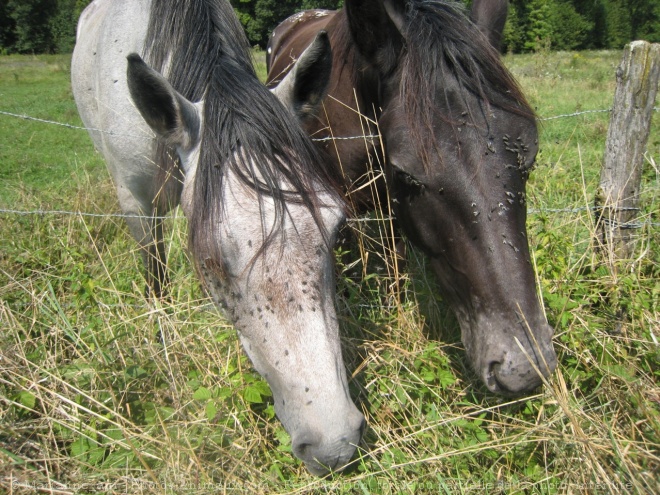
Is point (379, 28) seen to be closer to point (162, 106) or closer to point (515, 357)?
point (162, 106)

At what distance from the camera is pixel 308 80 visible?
191 cm

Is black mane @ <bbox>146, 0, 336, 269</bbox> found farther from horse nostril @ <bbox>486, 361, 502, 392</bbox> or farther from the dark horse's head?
horse nostril @ <bbox>486, 361, 502, 392</bbox>

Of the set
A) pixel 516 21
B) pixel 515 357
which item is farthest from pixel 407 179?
pixel 516 21

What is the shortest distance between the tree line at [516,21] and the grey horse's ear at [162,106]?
78.8 ft

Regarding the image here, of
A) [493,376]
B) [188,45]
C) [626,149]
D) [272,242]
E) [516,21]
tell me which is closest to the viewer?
[272,242]

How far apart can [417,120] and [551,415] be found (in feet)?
4.75

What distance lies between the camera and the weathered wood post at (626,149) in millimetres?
2457

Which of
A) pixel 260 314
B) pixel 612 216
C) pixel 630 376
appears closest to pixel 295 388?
pixel 260 314

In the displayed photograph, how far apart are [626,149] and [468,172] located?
1376 millimetres

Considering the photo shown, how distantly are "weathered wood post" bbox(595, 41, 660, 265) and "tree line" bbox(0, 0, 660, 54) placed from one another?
23.1m

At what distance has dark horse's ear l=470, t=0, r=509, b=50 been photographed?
2.43 meters

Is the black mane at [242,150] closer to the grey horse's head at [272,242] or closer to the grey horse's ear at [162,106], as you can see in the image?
the grey horse's head at [272,242]

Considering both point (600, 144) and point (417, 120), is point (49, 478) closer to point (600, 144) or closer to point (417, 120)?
point (417, 120)

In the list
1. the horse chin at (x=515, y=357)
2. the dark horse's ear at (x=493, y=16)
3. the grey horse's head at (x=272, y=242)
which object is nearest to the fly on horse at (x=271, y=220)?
the grey horse's head at (x=272, y=242)
